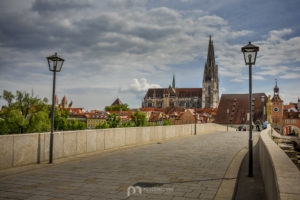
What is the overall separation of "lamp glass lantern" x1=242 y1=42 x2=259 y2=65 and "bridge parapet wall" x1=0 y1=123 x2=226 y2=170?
6.76 metres

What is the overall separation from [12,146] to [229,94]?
95.4m

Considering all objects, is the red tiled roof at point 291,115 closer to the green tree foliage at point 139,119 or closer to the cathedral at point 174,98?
the green tree foliage at point 139,119

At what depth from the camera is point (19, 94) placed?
5888cm

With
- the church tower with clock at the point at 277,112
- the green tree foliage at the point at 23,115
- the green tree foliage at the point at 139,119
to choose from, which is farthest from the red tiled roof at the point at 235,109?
the green tree foliage at the point at 23,115

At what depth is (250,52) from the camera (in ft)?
27.4

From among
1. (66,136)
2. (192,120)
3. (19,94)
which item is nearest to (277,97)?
(192,120)

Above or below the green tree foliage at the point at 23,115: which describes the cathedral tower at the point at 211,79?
above

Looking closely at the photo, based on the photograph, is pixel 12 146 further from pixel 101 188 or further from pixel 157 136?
pixel 157 136

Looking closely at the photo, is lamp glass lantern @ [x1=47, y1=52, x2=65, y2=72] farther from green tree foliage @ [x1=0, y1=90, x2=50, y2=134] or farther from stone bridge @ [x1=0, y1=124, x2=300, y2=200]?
green tree foliage @ [x1=0, y1=90, x2=50, y2=134]

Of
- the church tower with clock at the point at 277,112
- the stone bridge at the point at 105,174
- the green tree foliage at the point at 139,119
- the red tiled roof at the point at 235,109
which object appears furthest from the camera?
the church tower with clock at the point at 277,112

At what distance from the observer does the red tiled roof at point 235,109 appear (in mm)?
90375

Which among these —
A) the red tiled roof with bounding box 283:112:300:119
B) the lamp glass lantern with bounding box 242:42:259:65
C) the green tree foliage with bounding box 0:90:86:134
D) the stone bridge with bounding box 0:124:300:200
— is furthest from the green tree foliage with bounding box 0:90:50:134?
the red tiled roof with bounding box 283:112:300:119

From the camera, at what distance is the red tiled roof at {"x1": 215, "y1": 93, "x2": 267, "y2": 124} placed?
90.4 meters

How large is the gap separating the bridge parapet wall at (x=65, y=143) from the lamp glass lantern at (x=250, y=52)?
676cm
